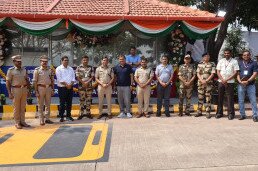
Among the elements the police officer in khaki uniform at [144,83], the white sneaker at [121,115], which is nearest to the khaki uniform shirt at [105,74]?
the police officer in khaki uniform at [144,83]

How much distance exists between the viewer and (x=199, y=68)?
34.4 ft

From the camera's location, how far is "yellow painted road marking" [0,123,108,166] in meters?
6.07

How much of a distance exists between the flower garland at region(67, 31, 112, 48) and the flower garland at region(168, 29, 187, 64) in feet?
7.94

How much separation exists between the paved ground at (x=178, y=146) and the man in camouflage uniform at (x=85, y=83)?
747mm

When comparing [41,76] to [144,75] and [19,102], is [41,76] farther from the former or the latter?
[144,75]

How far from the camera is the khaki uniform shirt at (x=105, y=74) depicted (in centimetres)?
1040

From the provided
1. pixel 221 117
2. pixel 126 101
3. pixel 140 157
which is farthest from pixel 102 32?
pixel 140 157

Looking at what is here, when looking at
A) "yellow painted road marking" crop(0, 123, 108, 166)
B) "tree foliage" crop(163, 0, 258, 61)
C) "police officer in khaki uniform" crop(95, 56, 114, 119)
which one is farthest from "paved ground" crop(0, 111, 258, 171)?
"tree foliage" crop(163, 0, 258, 61)

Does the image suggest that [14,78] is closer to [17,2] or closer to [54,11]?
[54,11]

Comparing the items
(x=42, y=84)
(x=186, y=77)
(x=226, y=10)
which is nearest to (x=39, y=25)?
(x=42, y=84)

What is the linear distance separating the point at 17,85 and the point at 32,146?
7.72ft

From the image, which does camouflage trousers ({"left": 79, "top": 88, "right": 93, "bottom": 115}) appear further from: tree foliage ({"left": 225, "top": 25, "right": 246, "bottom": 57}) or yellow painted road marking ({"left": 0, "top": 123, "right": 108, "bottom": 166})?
tree foliage ({"left": 225, "top": 25, "right": 246, "bottom": 57})

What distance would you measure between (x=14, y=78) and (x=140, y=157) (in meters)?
4.44

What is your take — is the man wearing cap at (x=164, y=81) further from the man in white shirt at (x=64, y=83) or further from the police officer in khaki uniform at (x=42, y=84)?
the police officer in khaki uniform at (x=42, y=84)
